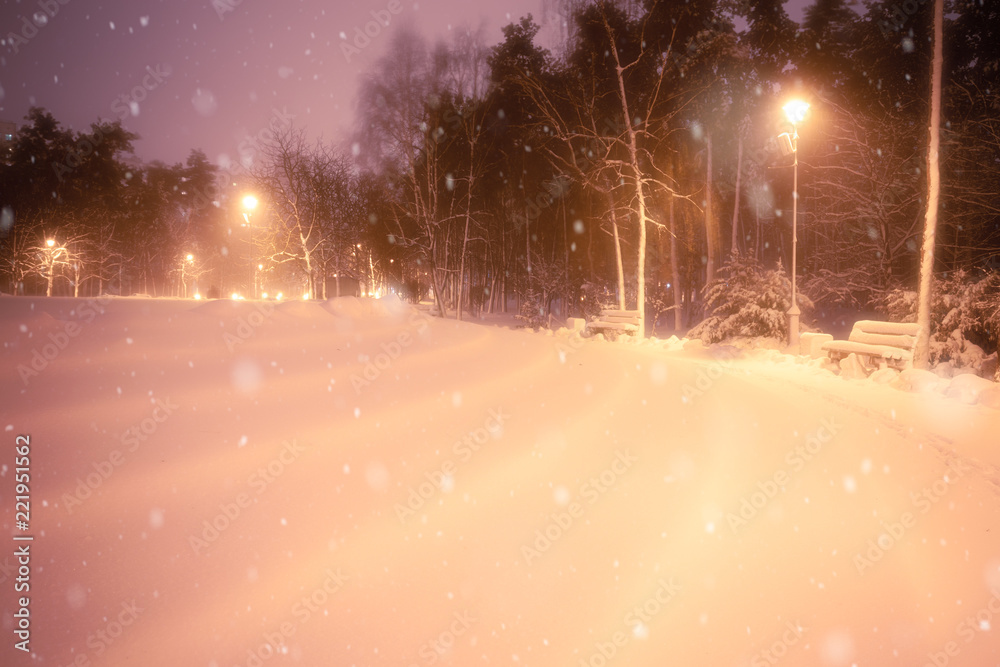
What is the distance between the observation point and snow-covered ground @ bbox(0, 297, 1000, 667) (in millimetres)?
3039

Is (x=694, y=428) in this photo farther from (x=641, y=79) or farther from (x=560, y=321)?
(x=560, y=321)

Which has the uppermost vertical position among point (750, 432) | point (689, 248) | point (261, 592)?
point (689, 248)

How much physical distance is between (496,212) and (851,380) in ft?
74.4

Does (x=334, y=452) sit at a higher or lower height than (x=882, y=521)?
higher

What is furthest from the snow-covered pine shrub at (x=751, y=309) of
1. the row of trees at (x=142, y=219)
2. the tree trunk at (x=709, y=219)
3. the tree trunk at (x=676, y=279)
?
the row of trees at (x=142, y=219)

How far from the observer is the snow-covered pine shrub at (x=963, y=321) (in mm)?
10547

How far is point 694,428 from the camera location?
5262mm

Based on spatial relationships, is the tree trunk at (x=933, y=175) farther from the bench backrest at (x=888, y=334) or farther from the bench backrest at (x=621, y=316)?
the bench backrest at (x=621, y=316)

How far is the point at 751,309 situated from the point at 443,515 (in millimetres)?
12171

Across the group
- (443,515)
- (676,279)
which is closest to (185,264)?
(676,279)

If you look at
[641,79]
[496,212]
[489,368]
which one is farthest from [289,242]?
[489,368]

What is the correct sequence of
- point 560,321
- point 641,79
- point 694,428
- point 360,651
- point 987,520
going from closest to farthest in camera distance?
point 360,651 < point 987,520 < point 694,428 < point 641,79 < point 560,321

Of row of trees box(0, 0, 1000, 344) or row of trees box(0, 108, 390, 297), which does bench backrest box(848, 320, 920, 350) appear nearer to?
row of trees box(0, 0, 1000, 344)

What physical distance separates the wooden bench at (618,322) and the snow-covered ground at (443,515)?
8187 mm
